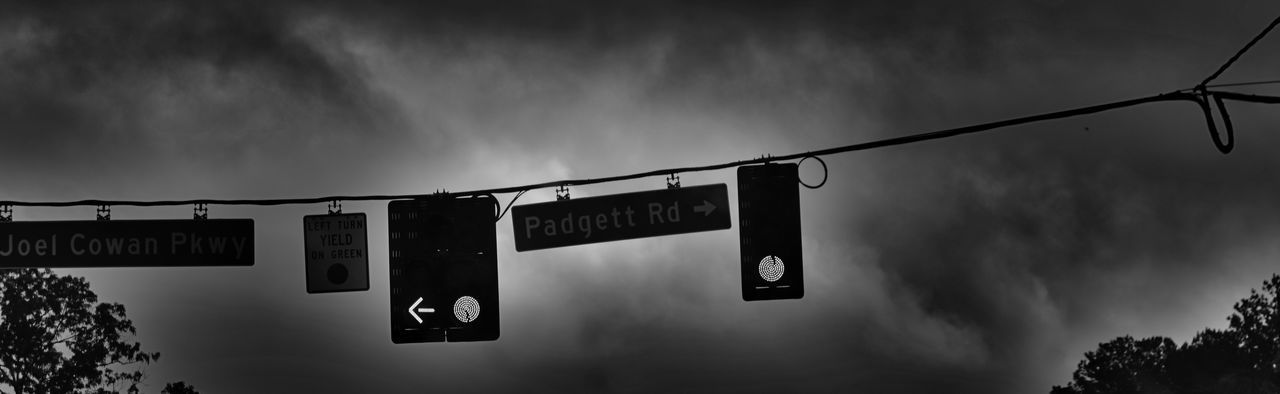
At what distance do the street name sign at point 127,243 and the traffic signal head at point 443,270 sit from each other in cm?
172

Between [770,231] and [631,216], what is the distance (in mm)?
1359

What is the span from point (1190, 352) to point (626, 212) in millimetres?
84589

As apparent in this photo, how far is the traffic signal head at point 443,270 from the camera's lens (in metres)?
12.0

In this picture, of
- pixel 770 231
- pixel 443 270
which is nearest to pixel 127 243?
pixel 443 270

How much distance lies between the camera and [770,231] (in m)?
11.8

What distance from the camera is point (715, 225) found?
12281 millimetres

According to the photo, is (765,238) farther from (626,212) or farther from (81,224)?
(81,224)

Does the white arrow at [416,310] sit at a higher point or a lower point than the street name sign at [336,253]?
lower

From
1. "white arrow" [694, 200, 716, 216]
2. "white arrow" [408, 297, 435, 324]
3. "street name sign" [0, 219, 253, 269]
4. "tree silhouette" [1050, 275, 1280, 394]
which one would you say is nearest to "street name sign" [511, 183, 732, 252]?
"white arrow" [694, 200, 716, 216]

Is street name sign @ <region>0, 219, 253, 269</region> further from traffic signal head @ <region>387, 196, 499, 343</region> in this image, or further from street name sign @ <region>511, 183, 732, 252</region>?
street name sign @ <region>511, 183, 732, 252</region>

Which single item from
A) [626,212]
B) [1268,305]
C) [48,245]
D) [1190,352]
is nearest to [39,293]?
[48,245]

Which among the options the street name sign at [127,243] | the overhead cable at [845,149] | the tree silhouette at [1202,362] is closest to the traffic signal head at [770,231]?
the overhead cable at [845,149]

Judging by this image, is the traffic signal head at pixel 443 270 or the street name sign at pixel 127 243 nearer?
the traffic signal head at pixel 443 270

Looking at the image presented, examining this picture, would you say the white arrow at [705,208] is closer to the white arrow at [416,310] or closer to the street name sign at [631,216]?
the street name sign at [631,216]
